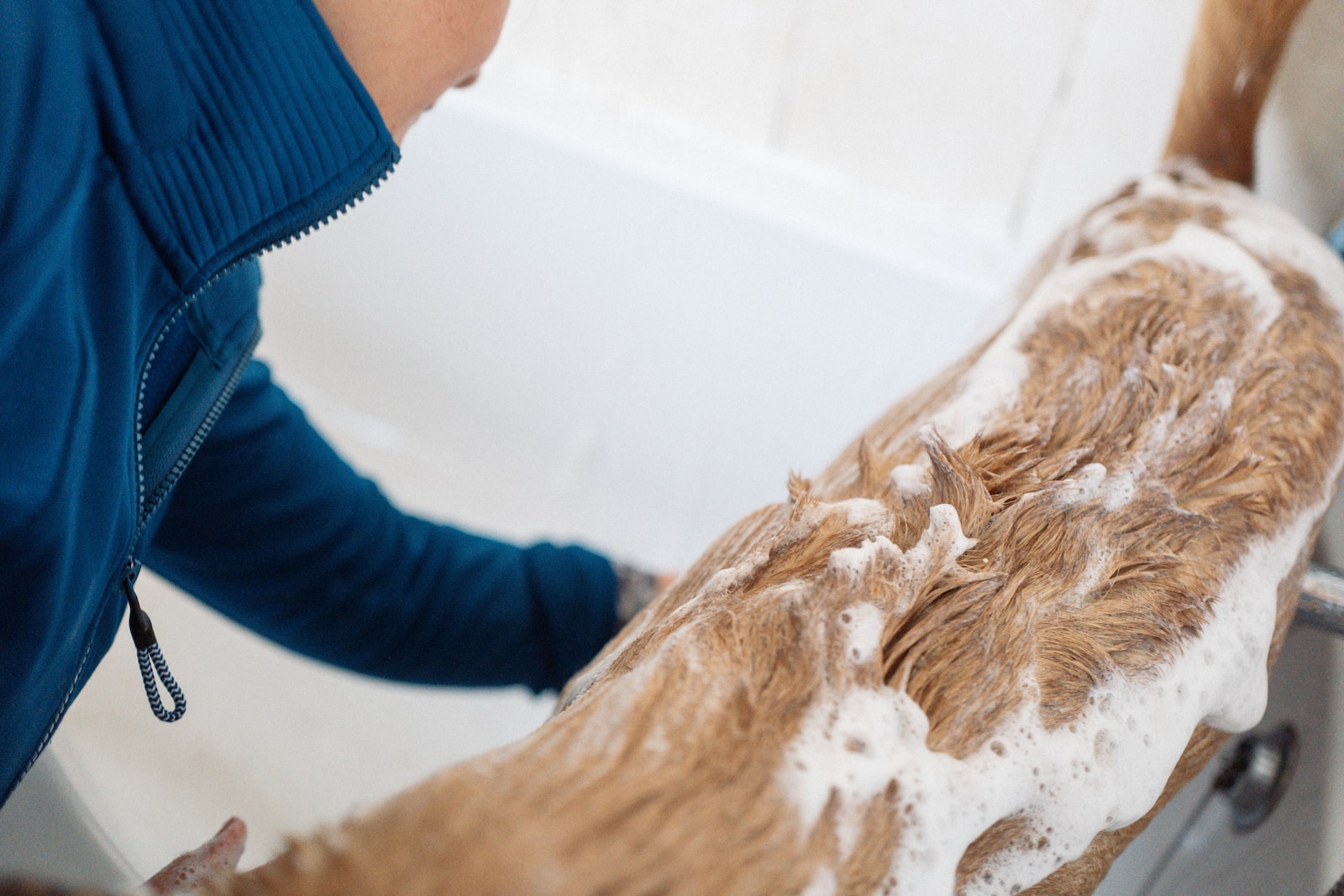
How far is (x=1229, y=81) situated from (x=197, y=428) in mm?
750

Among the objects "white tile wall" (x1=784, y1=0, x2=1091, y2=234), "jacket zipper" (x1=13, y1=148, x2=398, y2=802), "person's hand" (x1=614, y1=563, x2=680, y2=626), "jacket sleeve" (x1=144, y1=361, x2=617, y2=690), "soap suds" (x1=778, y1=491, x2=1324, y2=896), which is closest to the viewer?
"soap suds" (x1=778, y1=491, x2=1324, y2=896)

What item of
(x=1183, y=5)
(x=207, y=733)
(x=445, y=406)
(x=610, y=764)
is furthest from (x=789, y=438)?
(x=610, y=764)

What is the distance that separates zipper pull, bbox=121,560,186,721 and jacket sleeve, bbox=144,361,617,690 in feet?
0.45

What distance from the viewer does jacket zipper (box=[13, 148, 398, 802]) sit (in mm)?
429

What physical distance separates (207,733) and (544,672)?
0.99 ft

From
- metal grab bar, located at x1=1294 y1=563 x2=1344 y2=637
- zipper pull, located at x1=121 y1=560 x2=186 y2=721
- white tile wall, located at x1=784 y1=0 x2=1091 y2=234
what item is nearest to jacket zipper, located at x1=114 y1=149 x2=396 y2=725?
zipper pull, located at x1=121 y1=560 x2=186 y2=721

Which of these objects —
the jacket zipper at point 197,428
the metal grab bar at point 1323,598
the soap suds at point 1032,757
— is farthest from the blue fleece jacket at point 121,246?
the metal grab bar at point 1323,598

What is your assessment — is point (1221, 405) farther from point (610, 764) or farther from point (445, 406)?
point (445, 406)

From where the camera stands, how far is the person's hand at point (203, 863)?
0.34 metres

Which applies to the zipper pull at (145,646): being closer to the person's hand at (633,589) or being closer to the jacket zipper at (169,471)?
the jacket zipper at (169,471)

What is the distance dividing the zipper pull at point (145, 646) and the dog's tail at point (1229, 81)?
0.79m

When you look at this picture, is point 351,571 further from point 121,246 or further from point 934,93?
point 934,93

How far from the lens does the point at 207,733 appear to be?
0.80m

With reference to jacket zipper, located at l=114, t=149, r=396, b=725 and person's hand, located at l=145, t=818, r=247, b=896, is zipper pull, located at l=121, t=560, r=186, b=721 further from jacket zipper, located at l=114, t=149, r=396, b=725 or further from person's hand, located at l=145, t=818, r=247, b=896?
person's hand, located at l=145, t=818, r=247, b=896
